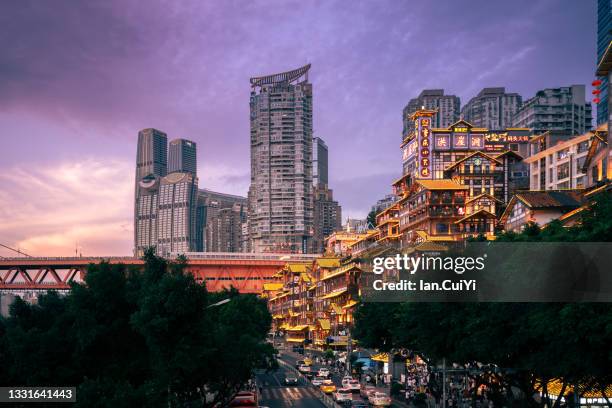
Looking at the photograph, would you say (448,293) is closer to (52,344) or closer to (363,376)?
(52,344)

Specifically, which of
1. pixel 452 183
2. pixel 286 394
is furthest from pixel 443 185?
pixel 286 394

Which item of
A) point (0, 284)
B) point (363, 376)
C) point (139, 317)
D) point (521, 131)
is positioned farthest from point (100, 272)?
point (0, 284)

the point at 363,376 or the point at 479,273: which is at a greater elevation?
the point at 479,273

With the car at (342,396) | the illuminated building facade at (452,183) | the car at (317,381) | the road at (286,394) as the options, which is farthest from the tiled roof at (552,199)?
the car at (317,381)

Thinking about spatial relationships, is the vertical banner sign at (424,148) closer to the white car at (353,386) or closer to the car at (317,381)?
the car at (317,381)

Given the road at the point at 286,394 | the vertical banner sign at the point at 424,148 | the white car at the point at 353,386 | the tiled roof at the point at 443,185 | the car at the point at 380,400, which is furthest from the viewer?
the vertical banner sign at the point at 424,148

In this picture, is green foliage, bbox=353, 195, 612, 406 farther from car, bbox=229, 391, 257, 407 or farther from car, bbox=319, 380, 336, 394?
car, bbox=319, 380, 336, 394

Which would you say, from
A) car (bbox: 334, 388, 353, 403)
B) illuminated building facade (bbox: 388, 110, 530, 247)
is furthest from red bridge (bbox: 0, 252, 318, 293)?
car (bbox: 334, 388, 353, 403)
